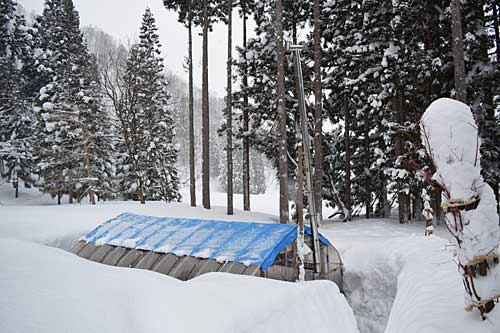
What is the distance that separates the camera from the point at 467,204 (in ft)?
12.6

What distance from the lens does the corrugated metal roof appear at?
9.22m

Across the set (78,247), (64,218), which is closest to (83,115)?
(64,218)

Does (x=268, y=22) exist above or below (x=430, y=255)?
above

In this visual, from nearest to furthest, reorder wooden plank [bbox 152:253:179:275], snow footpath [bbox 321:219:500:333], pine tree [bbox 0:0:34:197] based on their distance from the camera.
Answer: snow footpath [bbox 321:219:500:333] → wooden plank [bbox 152:253:179:275] → pine tree [bbox 0:0:34:197]

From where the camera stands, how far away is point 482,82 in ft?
42.2

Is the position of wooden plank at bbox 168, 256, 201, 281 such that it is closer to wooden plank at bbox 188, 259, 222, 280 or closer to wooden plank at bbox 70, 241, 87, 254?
wooden plank at bbox 188, 259, 222, 280

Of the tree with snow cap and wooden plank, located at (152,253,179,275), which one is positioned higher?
the tree with snow cap

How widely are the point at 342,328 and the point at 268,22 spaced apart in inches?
646

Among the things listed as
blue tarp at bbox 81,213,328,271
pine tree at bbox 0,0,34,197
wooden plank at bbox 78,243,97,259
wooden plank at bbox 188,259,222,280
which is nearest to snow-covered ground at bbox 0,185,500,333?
blue tarp at bbox 81,213,328,271

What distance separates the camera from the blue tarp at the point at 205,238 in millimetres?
9219

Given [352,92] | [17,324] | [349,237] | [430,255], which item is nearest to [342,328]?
[430,255]

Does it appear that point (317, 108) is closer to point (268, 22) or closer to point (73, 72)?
point (268, 22)

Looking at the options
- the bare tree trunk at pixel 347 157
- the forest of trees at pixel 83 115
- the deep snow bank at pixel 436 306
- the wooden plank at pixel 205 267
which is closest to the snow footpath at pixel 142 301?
the deep snow bank at pixel 436 306

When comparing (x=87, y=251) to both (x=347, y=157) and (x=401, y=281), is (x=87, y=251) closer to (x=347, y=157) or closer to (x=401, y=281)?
(x=401, y=281)
